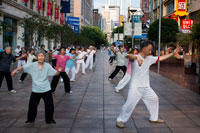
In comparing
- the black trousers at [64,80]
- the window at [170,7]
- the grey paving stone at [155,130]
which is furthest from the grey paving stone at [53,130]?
the window at [170,7]

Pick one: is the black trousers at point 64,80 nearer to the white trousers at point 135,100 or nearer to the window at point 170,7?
the white trousers at point 135,100

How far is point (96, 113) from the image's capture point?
683 centimetres

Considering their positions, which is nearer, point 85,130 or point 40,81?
point 85,130

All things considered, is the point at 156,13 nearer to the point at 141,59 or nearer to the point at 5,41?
the point at 5,41

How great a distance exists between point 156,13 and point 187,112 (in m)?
55.3

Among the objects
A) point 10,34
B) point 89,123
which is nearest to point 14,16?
point 10,34

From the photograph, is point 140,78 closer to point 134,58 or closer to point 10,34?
point 134,58

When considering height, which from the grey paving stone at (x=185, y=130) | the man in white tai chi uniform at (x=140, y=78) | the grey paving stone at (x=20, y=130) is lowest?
the grey paving stone at (x=20, y=130)

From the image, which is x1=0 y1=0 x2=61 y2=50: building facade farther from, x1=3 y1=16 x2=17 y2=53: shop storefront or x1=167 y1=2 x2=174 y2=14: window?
x1=167 y1=2 x2=174 y2=14: window

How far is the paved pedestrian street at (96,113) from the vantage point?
550cm

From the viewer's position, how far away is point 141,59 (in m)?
5.24

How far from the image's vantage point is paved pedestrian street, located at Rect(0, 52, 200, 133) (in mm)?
5500

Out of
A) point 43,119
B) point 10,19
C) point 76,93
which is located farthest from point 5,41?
point 43,119

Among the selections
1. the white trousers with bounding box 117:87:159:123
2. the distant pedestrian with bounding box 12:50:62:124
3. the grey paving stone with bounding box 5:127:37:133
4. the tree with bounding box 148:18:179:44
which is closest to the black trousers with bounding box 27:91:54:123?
the distant pedestrian with bounding box 12:50:62:124
